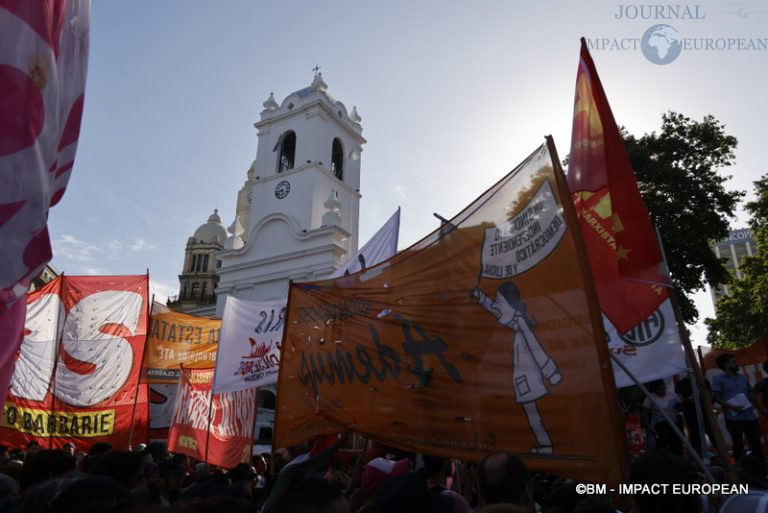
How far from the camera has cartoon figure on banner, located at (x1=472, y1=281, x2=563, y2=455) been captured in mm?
3352

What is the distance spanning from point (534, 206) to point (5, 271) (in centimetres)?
326

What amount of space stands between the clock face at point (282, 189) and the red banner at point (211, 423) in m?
22.5

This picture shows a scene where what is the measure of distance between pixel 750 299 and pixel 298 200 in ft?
77.4

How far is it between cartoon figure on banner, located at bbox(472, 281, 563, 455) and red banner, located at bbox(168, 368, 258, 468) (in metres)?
6.08

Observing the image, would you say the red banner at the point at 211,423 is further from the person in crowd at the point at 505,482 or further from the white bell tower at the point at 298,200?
the white bell tower at the point at 298,200

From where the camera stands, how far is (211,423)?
30.2ft

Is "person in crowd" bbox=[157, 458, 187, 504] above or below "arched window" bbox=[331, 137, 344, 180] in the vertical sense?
below

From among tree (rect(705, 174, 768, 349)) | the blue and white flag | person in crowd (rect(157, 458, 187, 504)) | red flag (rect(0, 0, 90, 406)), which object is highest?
tree (rect(705, 174, 768, 349))

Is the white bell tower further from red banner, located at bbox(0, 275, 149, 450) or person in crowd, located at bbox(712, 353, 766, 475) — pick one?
person in crowd, located at bbox(712, 353, 766, 475)

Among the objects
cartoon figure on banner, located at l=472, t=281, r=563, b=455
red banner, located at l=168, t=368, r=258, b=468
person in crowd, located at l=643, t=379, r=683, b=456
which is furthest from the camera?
red banner, located at l=168, t=368, r=258, b=468

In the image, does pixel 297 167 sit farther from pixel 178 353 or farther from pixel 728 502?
pixel 728 502

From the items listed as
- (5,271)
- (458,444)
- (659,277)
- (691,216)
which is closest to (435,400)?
(458,444)

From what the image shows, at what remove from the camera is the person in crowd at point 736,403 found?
6.46 m

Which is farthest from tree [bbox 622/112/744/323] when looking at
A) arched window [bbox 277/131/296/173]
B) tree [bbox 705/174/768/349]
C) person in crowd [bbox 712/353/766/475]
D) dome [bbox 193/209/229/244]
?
dome [bbox 193/209/229/244]
